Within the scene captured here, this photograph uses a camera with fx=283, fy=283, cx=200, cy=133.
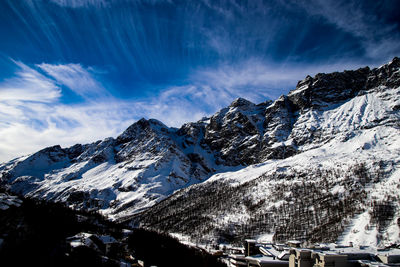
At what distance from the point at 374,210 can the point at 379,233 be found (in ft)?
53.7

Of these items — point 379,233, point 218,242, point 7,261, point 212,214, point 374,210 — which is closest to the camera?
point 7,261

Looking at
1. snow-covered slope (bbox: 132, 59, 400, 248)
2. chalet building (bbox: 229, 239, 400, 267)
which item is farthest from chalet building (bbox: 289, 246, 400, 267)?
snow-covered slope (bbox: 132, 59, 400, 248)

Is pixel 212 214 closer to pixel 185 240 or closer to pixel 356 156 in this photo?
pixel 185 240

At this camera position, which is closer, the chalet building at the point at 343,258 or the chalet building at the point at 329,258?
the chalet building at the point at 343,258

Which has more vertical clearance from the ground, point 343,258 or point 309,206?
point 309,206

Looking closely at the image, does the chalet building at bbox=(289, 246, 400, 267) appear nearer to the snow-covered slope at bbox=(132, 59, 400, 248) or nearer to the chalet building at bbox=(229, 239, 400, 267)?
the chalet building at bbox=(229, 239, 400, 267)

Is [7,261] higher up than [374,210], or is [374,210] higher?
[374,210]

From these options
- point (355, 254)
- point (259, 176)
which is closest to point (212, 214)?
point (259, 176)

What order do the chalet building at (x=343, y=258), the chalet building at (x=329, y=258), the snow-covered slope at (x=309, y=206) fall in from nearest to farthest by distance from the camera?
the chalet building at (x=343, y=258), the chalet building at (x=329, y=258), the snow-covered slope at (x=309, y=206)

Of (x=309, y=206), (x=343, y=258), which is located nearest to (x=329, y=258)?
(x=343, y=258)

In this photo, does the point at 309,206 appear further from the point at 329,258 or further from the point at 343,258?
the point at 329,258

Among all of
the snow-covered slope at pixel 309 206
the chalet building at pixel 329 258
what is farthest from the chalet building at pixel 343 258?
the snow-covered slope at pixel 309 206

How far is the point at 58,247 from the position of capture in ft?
157

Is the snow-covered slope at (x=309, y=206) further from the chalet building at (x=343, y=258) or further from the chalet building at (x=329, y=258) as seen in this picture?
the chalet building at (x=343, y=258)
